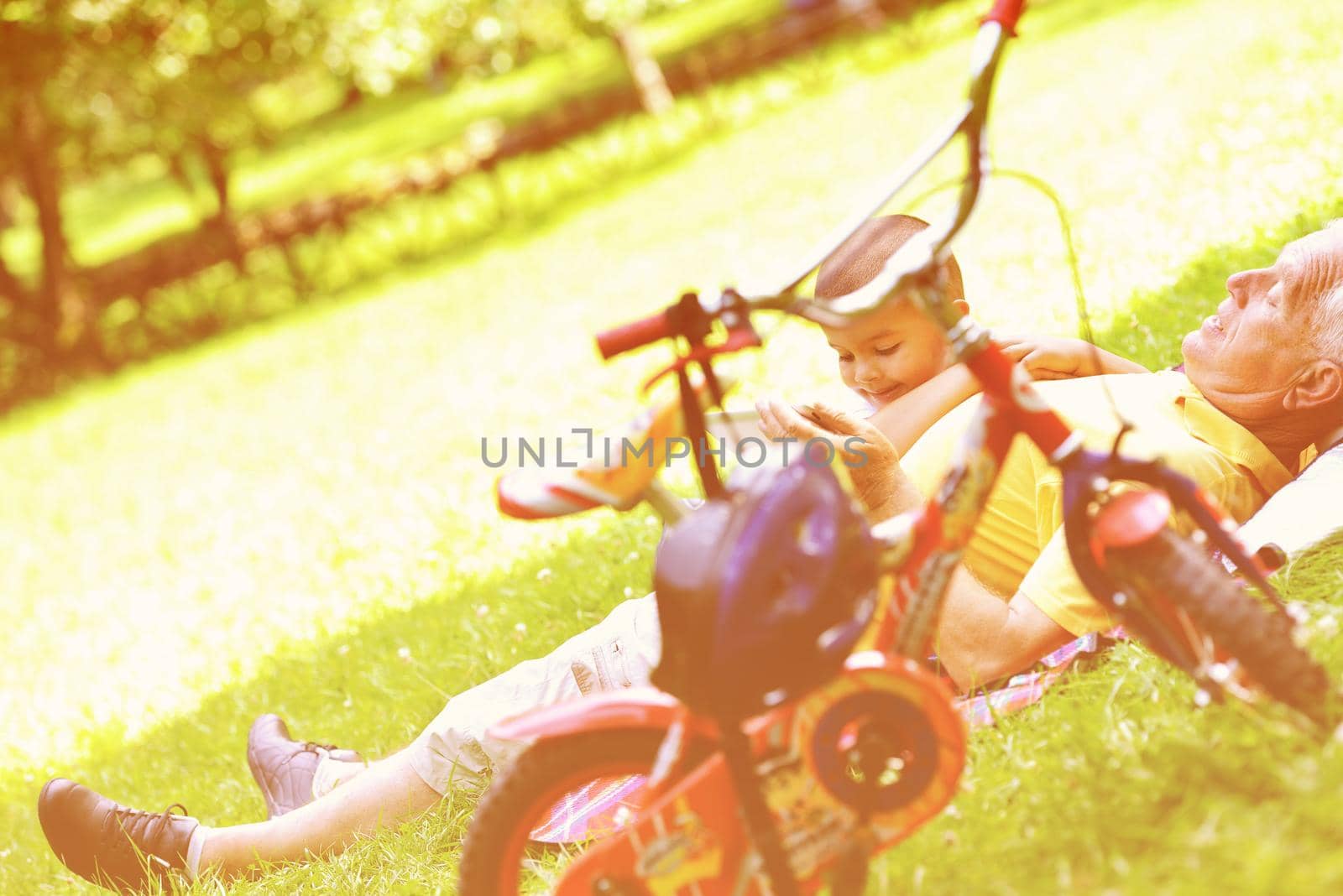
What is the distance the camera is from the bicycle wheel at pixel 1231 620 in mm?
2254

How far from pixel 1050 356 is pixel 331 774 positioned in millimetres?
2226

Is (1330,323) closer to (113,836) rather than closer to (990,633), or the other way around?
(990,633)

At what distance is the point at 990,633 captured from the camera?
9.73 ft

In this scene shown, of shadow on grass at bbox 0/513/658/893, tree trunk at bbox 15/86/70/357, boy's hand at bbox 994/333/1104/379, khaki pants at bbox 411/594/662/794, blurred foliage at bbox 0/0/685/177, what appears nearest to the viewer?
khaki pants at bbox 411/594/662/794

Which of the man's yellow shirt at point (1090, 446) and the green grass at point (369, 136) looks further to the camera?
the green grass at point (369, 136)

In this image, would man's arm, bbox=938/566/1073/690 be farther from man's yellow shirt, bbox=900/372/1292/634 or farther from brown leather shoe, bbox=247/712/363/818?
brown leather shoe, bbox=247/712/363/818

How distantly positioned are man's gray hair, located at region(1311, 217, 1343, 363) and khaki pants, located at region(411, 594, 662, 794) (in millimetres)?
1613

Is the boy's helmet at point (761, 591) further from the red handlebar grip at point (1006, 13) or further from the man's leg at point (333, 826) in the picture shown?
the man's leg at point (333, 826)

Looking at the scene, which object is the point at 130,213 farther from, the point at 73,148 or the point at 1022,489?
the point at 1022,489

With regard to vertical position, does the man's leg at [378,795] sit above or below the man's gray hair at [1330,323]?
below

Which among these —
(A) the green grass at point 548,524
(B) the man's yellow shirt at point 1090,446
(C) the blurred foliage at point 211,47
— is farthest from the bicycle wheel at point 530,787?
(C) the blurred foliage at point 211,47

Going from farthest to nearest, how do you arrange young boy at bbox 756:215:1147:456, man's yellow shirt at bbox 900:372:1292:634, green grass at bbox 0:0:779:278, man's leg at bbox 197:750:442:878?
green grass at bbox 0:0:779:278 → young boy at bbox 756:215:1147:456 → man's leg at bbox 197:750:442:878 → man's yellow shirt at bbox 900:372:1292:634

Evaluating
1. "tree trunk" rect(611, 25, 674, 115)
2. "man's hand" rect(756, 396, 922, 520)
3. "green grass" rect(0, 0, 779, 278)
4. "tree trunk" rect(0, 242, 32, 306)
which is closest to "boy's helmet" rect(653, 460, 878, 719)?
"man's hand" rect(756, 396, 922, 520)

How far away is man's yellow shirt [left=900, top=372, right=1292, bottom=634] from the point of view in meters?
3.04
